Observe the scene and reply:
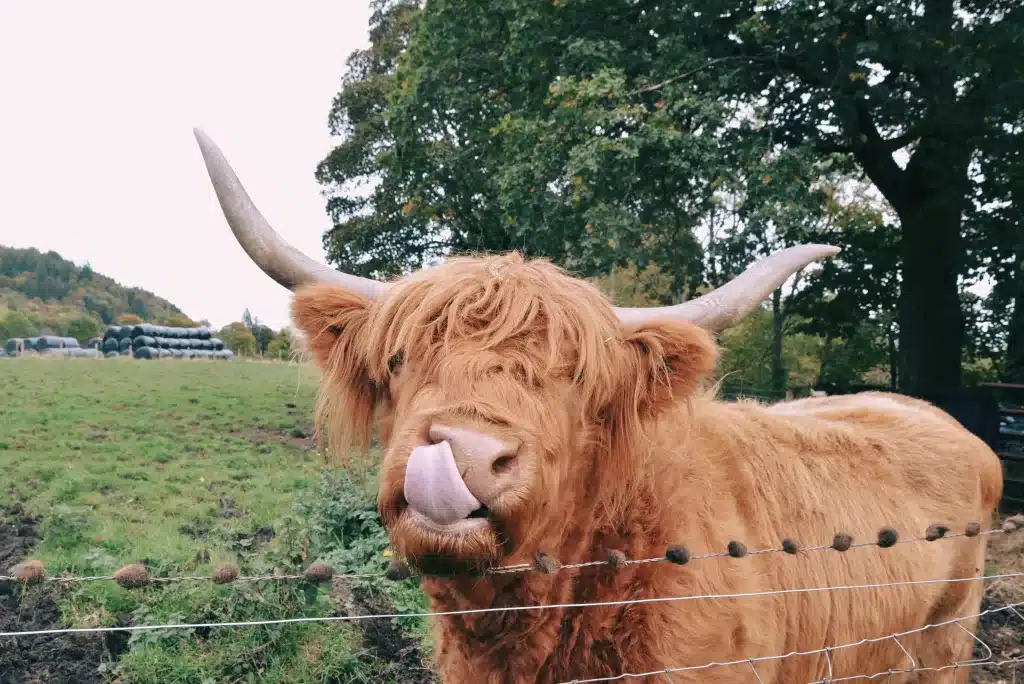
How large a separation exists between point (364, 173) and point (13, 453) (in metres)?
13.9

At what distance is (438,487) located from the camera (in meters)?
1.71

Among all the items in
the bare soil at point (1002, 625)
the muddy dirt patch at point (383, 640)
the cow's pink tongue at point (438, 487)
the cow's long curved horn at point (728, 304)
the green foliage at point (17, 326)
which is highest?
the cow's long curved horn at point (728, 304)

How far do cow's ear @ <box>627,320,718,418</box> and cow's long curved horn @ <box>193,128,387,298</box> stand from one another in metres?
0.95

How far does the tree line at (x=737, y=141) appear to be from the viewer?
30.2ft

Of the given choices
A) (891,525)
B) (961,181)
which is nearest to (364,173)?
(961,181)

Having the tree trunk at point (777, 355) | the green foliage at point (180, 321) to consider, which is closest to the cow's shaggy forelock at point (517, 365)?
the tree trunk at point (777, 355)

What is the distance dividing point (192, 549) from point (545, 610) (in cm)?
490

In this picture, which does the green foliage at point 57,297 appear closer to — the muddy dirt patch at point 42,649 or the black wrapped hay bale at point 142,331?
the black wrapped hay bale at point 142,331

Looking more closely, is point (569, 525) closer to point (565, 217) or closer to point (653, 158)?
point (653, 158)

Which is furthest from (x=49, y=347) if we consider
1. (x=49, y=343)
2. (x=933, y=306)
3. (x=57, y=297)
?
(x=933, y=306)

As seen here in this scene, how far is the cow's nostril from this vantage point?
5.97 feet

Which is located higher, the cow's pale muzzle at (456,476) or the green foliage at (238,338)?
the green foliage at (238,338)

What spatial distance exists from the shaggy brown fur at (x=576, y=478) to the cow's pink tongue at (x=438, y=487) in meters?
0.07

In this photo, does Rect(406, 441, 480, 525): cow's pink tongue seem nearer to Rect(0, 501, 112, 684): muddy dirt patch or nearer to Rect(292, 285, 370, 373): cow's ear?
Rect(292, 285, 370, 373): cow's ear
